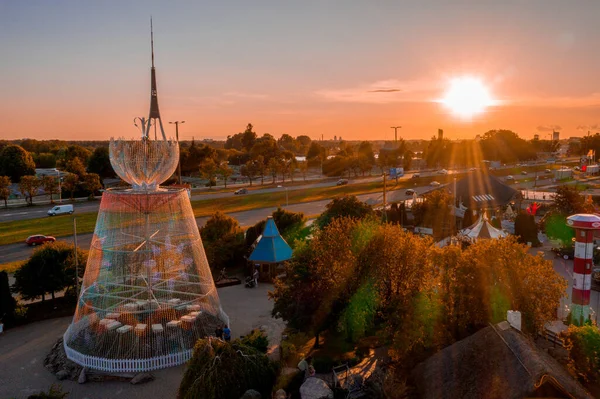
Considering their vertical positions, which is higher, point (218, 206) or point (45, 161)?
point (45, 161)

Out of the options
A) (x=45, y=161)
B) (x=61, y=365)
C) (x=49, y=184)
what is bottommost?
(x=61, y=365)

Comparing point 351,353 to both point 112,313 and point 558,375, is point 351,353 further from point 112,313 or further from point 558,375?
point 112,313

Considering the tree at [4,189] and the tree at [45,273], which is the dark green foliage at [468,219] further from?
the tree at [4,189]

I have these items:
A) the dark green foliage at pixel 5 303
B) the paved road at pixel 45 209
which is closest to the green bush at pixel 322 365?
the dark green foliage at pixel 5 303

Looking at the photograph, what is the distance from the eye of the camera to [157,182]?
1798 cm

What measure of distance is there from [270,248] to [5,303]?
13.7 metres

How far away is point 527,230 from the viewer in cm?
3481

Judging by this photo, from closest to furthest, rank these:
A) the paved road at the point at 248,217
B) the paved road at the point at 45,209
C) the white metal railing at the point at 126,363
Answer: the white metal railing at the point at 126,363, the paved road at the point at 248,217, the paved road at the point at 45,209

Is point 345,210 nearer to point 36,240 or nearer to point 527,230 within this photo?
point 527,230

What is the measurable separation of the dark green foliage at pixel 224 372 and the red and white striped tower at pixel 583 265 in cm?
1316

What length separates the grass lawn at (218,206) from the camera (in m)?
40.3

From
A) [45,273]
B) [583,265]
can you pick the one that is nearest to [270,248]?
[45,273]

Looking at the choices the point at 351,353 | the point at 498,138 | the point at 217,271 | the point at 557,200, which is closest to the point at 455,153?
the point at 498,138

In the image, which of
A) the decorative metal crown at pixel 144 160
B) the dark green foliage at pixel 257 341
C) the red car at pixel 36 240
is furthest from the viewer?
the red car at pixel 36 240
